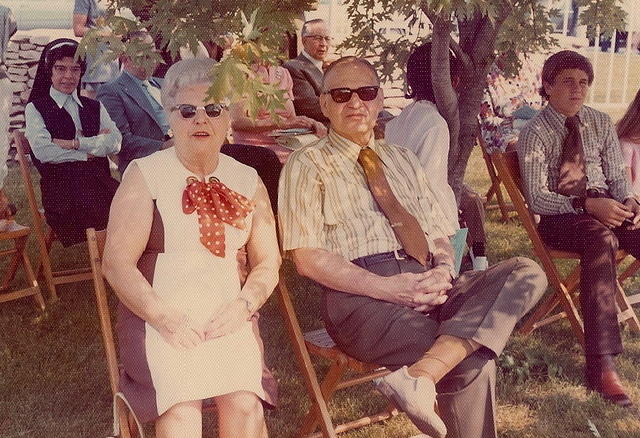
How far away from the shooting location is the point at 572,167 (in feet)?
16.4

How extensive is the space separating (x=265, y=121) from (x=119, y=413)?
Answer: 10.3 ft

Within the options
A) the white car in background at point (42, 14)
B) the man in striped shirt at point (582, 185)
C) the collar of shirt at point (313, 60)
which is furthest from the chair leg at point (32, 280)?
the white car in background at point (42, 14)

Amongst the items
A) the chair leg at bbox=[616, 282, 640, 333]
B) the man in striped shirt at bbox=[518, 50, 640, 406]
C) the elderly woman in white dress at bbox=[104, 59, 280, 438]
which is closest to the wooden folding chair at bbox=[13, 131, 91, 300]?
the elderly woman in white dress at bbox=[104, 59, 280, 438]

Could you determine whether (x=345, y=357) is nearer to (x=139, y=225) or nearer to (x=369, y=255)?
(x=369, y=255)

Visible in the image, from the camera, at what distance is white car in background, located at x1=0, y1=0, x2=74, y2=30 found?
22109 millimetres

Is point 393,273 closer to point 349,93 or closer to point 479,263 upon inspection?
point 349,93

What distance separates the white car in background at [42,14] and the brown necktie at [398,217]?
19.3 m

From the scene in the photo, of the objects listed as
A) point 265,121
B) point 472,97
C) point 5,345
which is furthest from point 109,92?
point 472,97

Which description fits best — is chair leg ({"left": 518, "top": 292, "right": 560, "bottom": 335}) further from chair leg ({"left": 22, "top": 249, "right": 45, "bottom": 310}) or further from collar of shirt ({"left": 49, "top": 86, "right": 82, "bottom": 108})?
collar of shirt ({"left": 49, "top": 86, "right": 82, "bottom": 108})

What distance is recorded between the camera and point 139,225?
3182 millimetres

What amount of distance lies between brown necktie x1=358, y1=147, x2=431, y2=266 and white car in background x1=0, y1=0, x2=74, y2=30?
19.3m

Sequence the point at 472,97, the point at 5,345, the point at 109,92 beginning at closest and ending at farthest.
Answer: the point at 472,97 < the point at 5,345 < the point at 109,92

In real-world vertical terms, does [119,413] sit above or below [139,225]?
below

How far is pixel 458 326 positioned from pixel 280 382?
5.42ft
